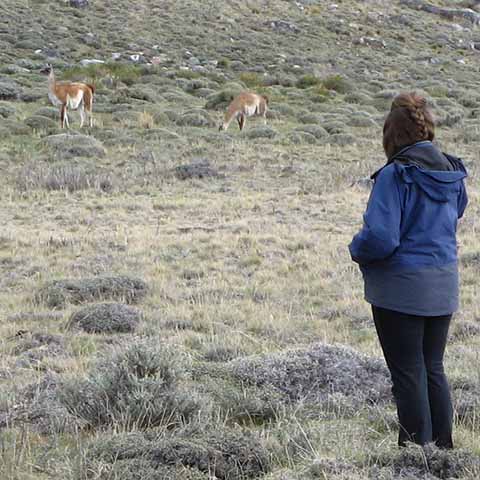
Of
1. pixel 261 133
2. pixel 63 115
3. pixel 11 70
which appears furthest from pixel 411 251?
pixel 11 70

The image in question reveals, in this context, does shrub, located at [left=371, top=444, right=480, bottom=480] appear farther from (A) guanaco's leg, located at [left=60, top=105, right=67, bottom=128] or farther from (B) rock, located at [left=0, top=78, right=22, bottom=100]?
(B) rock, located at [left=0, top=78, right=22, bottom=100]

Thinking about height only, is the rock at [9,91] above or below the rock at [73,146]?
below

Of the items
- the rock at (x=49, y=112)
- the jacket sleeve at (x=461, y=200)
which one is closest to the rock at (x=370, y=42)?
the rock at (x=49, y=112)

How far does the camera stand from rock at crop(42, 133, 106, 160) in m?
17.3

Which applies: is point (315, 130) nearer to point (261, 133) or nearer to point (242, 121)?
point (261, 133)

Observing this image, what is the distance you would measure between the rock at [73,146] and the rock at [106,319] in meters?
10.5

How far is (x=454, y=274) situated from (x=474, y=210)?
8.70m

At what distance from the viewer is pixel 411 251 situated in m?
3.62

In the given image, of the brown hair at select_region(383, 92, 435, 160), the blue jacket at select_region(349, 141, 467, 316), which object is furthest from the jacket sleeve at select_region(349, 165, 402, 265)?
the brown hair at select_region(383, 92, 435, 160)

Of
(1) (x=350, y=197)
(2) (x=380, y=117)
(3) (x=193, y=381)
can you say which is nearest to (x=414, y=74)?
(2) (x=380, y=117)

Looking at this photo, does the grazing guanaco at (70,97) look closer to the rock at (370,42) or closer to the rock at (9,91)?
the rock at (9,91)

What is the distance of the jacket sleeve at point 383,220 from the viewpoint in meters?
3.51

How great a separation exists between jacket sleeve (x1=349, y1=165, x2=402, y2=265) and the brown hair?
198mm

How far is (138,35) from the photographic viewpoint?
4003 centimetres
